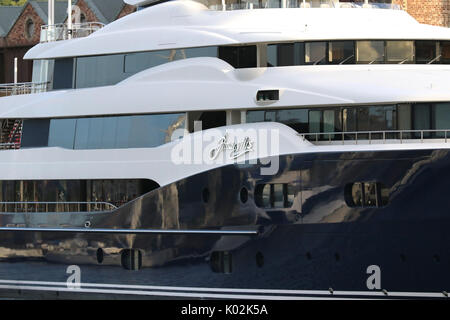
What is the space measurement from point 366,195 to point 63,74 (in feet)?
25.5

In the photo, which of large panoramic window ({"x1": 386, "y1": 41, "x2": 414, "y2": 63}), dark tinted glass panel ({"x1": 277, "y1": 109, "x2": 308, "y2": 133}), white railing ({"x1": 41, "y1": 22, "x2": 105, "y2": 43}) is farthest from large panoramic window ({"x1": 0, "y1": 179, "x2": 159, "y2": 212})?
large panoramic window ({"x1": 386, "y1": 41, "x2": 414, "y2": 63})

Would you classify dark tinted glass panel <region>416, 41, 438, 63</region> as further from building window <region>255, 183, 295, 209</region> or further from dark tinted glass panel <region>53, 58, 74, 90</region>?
dark tinted glass panel <region>53, 58, 74, 90</region>

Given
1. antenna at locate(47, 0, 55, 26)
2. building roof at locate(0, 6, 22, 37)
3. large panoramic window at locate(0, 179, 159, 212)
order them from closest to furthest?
large panoramic window at locate(0, 179, 159, 212) < antenna at locate(47, 0, 55, 26) < building roof at locate(0, 6, 22, 37)

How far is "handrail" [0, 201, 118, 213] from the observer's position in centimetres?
2166

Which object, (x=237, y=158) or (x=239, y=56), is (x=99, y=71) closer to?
(x=239, y=56)

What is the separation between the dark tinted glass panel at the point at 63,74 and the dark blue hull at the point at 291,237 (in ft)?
10.1

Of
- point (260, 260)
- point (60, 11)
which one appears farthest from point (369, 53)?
point (60, 11)

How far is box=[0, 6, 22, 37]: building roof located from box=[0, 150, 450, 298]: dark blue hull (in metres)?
32.2

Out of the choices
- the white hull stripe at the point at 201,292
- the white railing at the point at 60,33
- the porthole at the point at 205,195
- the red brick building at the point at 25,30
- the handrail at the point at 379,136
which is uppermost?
the red brick building at the point at 25,30

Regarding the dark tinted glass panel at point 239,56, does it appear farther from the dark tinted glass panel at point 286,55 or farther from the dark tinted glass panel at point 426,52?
the dark tinted glass panel at point 426,52

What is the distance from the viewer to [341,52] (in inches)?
800

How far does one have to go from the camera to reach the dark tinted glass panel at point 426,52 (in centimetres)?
2033

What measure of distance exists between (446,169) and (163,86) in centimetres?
600
